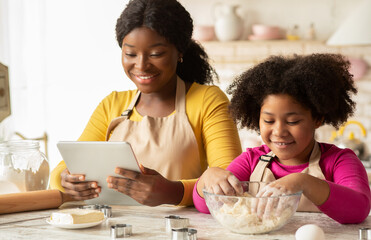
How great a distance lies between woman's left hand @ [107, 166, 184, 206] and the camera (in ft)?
5.31

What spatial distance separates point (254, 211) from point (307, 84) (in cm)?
44

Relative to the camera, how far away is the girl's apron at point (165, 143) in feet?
6.32

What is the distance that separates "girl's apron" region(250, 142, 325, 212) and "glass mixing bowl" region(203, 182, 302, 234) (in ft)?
0.83

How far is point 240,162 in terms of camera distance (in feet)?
5.55

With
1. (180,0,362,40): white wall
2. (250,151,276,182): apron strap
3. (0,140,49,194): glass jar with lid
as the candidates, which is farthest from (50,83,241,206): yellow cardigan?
(180,0,362,40): white wall

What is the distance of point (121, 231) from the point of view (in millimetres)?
1300

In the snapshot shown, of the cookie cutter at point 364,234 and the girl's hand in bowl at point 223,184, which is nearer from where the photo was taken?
the cookie cutter at point 364,234

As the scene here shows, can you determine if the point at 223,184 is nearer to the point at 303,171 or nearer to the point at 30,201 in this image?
the point at 303,171

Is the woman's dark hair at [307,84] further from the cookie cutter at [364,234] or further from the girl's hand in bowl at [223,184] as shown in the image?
the cookie cutter at [364,234]

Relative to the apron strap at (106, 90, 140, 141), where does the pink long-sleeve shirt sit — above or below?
below

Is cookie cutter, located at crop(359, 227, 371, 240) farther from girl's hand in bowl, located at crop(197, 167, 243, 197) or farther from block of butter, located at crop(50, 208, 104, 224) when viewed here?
block of butter, located at crop(50, 208, 104, 224)

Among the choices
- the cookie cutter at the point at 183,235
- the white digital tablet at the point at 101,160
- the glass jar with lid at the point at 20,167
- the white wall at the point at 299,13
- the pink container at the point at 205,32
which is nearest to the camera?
the cookie cutter at the point at 183,235

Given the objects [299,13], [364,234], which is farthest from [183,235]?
[299,13]

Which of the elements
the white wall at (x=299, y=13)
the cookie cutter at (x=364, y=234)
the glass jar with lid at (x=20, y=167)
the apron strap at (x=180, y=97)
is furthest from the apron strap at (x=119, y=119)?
the white wall at (x=299, y=13)
